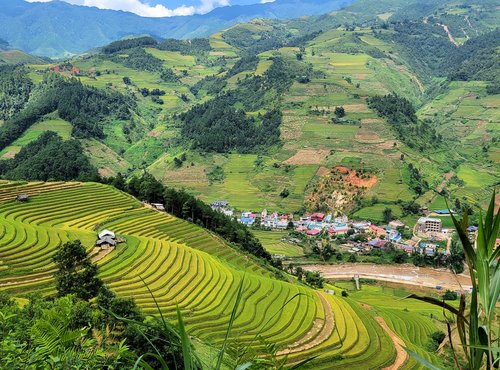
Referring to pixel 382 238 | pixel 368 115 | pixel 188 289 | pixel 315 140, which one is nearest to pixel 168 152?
pixel 315 140

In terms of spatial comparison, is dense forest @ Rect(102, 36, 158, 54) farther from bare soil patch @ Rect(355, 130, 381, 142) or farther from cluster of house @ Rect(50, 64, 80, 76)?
bare soil patch @ Rect(355, 130, 381, 142)

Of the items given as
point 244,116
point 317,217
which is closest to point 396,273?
point 317,217


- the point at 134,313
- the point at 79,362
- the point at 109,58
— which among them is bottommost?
the point at 134,313

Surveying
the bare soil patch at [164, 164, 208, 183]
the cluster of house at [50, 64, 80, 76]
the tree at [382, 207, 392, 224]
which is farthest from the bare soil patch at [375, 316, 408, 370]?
the cluster of house at [50, 64, 80, 76]

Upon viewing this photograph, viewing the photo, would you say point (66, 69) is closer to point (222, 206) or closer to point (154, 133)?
point (154, 133)

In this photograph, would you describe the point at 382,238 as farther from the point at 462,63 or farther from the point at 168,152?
the point at 462,63

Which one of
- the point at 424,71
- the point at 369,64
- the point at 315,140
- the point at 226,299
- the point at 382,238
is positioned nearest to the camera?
the point at 226,299
